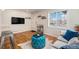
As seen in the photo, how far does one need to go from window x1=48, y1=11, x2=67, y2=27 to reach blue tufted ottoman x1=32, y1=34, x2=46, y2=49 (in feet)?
0.53

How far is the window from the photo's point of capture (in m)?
1.02

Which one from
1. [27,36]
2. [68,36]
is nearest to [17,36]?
[27,36]

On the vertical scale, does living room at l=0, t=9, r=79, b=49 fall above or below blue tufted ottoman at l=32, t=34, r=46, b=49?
above

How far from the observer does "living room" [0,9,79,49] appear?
0.99 metres

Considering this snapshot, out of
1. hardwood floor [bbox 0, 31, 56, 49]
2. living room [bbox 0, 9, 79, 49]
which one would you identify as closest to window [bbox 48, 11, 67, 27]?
living room [bbox 0, 9, 79, 49]

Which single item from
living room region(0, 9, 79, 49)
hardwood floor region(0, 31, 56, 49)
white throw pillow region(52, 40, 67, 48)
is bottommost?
white throw pillow region(52, 40, 67, 48)

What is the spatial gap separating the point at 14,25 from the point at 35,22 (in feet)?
0.68

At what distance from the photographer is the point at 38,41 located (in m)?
1.04

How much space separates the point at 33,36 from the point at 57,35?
0.79ft

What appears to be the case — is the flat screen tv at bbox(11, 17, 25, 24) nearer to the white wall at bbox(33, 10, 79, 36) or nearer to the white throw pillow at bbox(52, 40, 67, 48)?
the white wall at bbox(33, 10, 79, 36)

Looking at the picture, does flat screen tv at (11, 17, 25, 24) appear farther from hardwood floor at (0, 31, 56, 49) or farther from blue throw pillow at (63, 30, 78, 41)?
blue throw pillow at (63, 30, 78, 41)

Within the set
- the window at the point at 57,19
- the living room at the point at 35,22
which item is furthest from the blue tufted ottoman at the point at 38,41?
the window at the point at 57,19

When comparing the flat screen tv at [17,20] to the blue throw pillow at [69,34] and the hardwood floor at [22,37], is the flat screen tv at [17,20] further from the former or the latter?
the blue throw pillow at [69,34]
